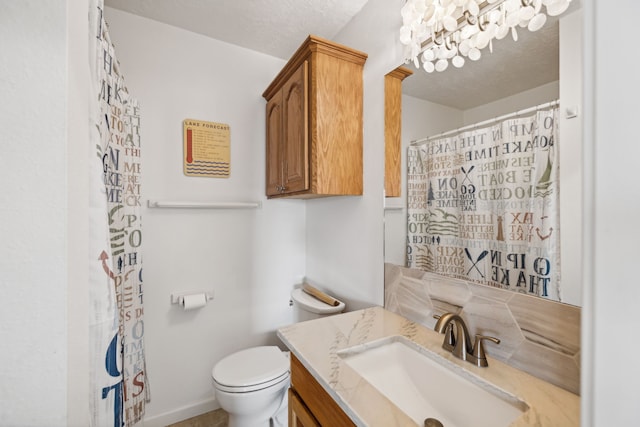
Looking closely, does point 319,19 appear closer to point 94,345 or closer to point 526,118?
point 526,118

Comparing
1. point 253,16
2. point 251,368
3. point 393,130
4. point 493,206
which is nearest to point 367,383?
point 493,206

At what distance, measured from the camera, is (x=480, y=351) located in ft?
2.80

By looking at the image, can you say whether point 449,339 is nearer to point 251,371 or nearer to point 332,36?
point 251,371

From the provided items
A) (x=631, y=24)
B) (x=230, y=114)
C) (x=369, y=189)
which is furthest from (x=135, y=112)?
(x=631, y=24)

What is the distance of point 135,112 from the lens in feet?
4.60

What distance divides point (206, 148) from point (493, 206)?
1.68 metres

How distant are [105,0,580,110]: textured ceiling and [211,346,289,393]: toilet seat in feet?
5.00

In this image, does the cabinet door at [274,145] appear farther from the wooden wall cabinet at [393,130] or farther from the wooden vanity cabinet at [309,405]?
the wooden vanity cabinet at [309,405]

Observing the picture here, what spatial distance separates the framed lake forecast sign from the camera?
175cm

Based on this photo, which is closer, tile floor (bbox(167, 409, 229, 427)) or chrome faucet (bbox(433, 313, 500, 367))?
chrome faucet (bbox(433, 313, 500, 367))

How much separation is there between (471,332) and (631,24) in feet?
3.11

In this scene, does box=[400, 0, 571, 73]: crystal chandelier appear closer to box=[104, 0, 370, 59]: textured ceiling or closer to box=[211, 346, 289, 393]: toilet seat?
box=[104, 0, 370, 59]: textured ceiling

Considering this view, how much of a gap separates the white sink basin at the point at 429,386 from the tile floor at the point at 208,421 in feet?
4.46

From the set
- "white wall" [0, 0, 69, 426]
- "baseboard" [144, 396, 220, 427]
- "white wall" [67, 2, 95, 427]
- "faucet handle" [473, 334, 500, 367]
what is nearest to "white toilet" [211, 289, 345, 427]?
"baseboard" [144, 396, 220, 427]
